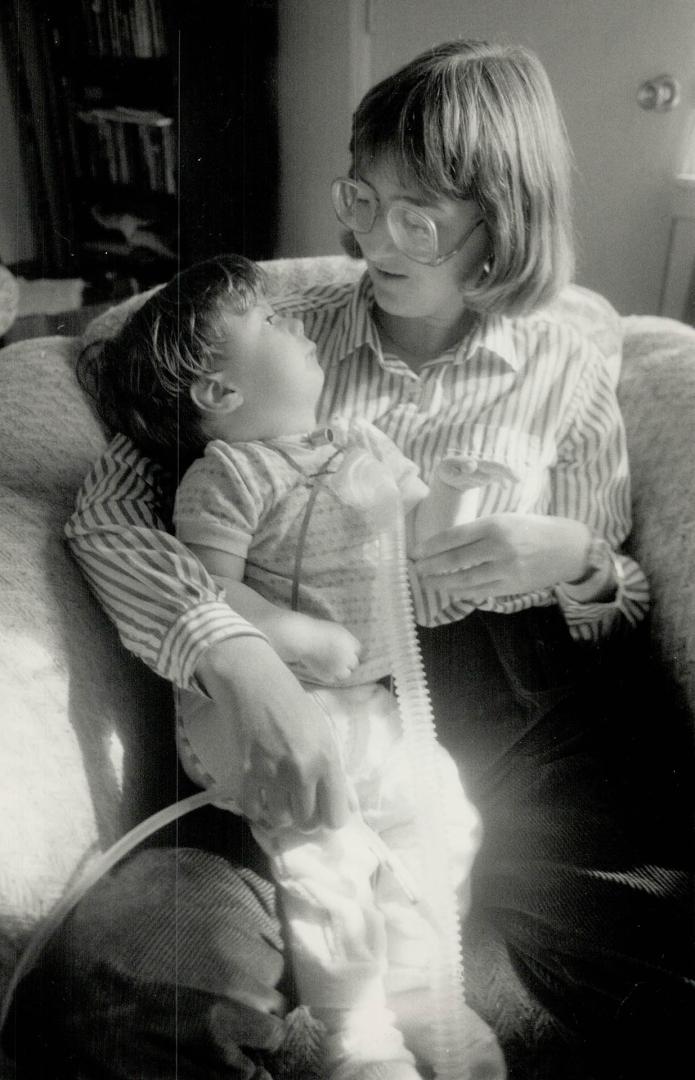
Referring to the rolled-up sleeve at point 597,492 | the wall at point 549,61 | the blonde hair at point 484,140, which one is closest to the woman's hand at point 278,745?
the rolled-up sleeve at point 597,492

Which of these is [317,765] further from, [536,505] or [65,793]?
[536,505]

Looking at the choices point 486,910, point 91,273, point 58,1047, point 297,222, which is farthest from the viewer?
point 91,273

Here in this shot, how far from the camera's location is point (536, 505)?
2.83ft

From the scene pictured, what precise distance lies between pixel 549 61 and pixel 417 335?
35cm

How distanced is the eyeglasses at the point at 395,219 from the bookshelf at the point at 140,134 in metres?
0.13

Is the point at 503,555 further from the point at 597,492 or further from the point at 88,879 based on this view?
the point at 88,879

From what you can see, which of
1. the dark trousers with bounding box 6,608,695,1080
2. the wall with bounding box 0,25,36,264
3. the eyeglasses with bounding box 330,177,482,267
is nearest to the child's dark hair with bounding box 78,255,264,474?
the eyeglasses with bounding box 330,177,482,267

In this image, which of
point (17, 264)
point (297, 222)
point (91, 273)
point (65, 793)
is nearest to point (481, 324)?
point (297, 222)

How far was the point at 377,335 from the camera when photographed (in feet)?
2.96

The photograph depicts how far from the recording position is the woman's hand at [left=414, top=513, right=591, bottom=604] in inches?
29.9

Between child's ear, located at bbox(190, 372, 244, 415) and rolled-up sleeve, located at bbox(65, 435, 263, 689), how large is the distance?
111 millimetres

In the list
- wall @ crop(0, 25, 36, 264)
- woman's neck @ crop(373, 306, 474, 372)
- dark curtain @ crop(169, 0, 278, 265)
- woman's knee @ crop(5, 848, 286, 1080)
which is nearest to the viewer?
woman's knee @ crop(5, 848, 286, 1080)

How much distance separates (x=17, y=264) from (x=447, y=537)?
46.0 inches

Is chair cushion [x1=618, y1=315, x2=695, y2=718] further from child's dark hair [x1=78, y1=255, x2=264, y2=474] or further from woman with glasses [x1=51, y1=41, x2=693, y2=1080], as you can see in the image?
child's dark hair [x1=78, y1=255, x2=264, y2=474]
